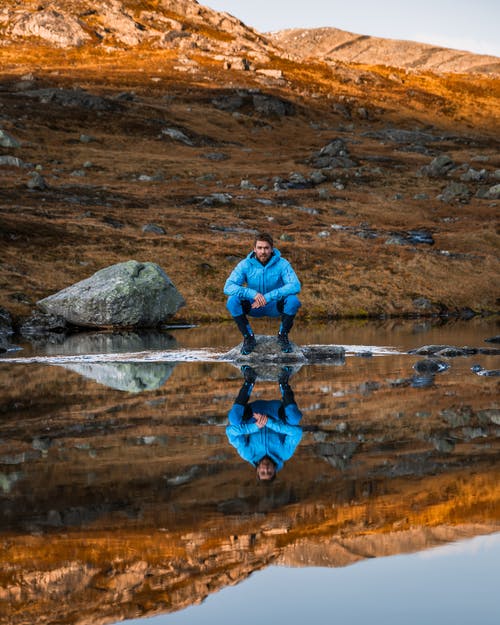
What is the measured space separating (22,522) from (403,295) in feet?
126

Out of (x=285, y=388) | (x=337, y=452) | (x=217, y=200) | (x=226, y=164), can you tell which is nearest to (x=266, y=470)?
(x=337, y=452)

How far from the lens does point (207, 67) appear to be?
13925 cm

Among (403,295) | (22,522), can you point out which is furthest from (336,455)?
(403,295)

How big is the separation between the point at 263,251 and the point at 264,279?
0.86 meters

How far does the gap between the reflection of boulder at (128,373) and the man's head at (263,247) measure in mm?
3047

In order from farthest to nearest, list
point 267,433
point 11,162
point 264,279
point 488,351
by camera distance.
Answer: point 11,162 < point 488,351 < point 264,279 < point 267,433

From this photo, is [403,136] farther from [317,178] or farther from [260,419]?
[260,419]

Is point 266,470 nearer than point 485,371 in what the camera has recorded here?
Yes

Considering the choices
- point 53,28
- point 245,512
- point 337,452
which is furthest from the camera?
point 53,28

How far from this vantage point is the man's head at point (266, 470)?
8.27 meters

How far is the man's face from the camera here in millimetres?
18791

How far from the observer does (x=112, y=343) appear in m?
28.0

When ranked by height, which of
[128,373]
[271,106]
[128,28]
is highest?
[128,28]

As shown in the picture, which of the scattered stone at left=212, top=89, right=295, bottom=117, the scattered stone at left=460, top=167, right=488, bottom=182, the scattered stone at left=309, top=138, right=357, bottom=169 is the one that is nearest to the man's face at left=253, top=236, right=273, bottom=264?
the scattered stone at left=460, top=167, right=488, bottom=182
